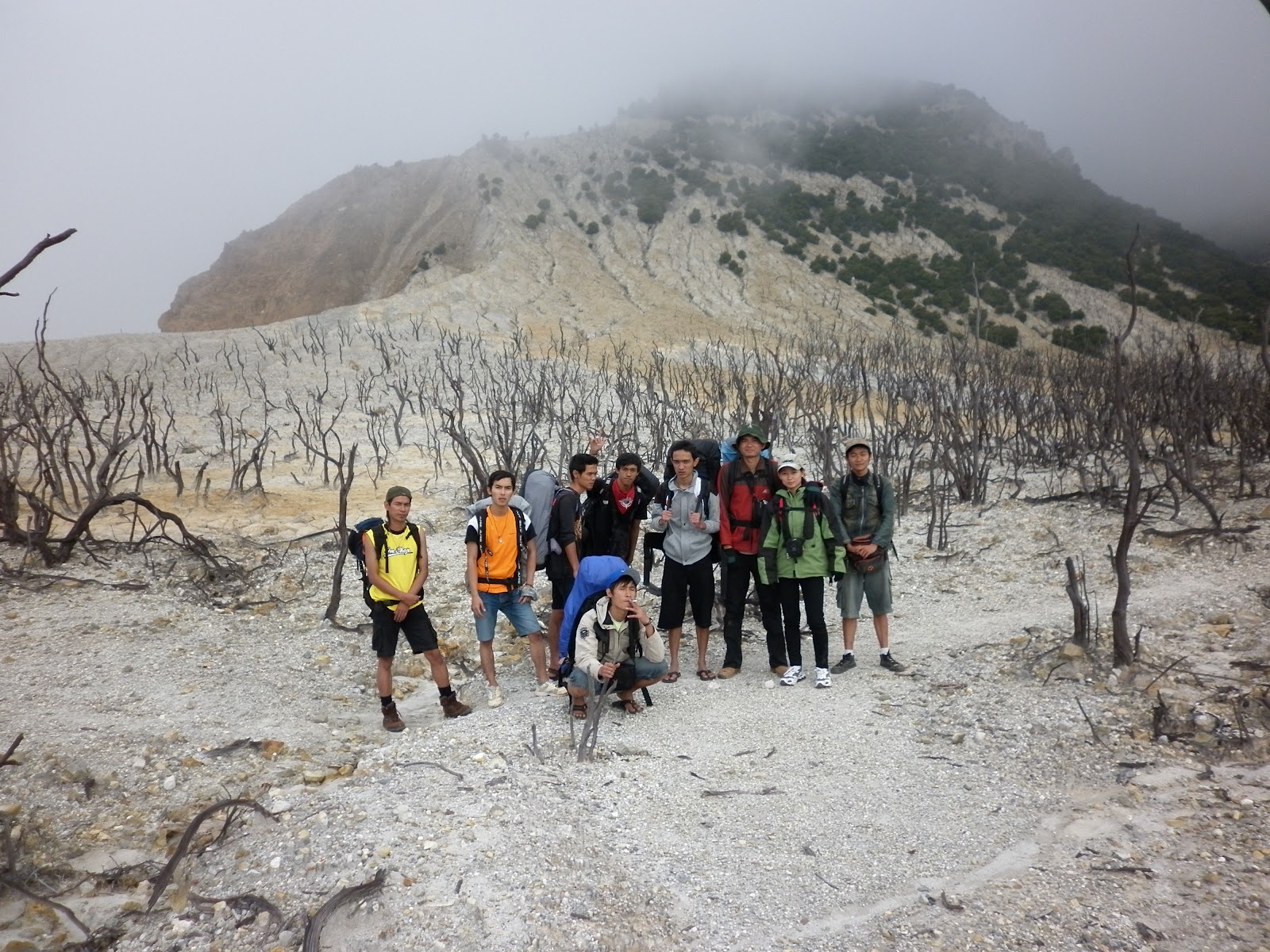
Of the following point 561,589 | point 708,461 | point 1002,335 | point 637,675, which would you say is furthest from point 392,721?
point 1002,335

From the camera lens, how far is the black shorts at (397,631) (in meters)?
4.67

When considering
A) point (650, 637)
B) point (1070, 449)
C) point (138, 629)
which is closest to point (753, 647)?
point (650, 637)

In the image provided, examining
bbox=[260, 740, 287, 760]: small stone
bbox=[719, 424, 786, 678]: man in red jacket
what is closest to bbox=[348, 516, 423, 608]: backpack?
bbox=[260, 740, 287, 760]: small stone

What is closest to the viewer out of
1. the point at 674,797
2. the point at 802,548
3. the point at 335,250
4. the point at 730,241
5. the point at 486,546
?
the point at 674,797

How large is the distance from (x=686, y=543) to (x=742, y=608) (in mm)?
545

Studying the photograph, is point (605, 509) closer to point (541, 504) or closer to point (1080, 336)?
point (541, 504)

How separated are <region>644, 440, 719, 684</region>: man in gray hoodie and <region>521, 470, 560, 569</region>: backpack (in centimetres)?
64

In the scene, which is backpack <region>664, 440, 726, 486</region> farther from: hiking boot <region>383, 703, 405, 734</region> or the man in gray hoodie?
hiking boot <region>383, 703, 405, 734</region>

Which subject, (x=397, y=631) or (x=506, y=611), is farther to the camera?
(x=506, y=611)

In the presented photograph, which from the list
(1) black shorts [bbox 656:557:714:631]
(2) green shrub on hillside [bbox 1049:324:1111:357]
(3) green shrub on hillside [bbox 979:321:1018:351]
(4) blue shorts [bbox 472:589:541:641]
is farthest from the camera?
(3) green shrub on hillside [bbox 979:321:1018:351]

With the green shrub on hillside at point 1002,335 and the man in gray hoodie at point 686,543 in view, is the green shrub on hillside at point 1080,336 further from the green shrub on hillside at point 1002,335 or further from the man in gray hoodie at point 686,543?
the man in gray hoodie at point 686,543

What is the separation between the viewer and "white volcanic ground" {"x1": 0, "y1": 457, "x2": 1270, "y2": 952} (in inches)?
111

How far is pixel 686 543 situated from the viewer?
5.13 m

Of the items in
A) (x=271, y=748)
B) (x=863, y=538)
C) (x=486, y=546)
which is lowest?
(x=271, y=748)
